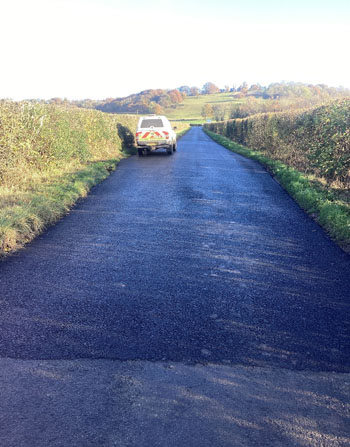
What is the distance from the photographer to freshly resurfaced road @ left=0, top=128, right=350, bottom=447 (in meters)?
2.44

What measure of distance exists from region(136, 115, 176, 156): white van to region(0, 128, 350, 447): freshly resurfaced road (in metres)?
12.8

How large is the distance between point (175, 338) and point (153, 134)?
54.4 ft

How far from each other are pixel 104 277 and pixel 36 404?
2218mm

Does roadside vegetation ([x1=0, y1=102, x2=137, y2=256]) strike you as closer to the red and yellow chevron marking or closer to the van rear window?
the red and yellow chevron marking

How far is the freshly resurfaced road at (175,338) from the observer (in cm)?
244

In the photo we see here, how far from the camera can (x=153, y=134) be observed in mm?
18953

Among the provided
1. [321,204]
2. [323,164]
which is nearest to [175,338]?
[321,204]

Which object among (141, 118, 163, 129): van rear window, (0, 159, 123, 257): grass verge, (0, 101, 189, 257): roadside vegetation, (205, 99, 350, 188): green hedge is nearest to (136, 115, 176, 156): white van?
Answer: (141, 118, 163, 129): van rear window

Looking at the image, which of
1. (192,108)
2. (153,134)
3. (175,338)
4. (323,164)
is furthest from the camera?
(192,108)

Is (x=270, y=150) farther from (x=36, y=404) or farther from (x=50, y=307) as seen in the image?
(x=36, y=404)

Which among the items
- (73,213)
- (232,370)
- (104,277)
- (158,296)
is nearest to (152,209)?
(73,213)

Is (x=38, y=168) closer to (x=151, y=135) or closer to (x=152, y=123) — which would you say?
(x=151, y=135)

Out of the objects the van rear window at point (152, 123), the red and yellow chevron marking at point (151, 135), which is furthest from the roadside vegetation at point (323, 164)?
the van rear window at point (152, 123)

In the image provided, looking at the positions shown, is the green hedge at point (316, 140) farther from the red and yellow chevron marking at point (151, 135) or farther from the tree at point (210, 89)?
the tree at point (210, 89)
